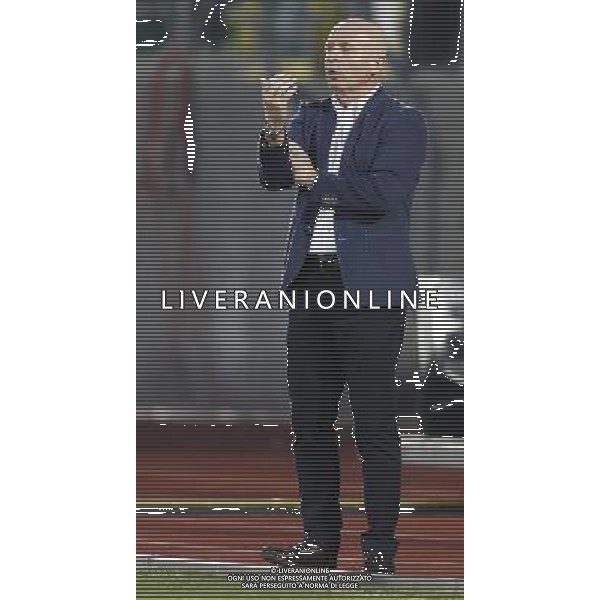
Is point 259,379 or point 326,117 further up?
point 326,117

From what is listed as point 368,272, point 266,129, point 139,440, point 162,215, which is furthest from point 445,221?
point 139,440

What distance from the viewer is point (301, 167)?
226 inches

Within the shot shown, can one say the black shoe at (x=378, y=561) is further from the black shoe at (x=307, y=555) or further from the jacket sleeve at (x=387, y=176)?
the jacket sleeve at (x=387, y=176)

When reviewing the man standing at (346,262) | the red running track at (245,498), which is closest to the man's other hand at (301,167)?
the man standing at (346,262)

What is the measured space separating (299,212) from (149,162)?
0.73 meters

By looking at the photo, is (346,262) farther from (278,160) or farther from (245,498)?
(245,498)

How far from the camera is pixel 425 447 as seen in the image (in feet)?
18.8

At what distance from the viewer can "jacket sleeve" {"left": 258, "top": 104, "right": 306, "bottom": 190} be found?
573cm

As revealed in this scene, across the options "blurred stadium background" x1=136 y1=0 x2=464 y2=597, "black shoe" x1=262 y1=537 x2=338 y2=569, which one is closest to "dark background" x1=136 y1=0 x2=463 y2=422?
"blurred stadium background" x1=136 y1=0 x2=464 y2=597

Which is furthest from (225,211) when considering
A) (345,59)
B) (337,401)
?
(337,401)

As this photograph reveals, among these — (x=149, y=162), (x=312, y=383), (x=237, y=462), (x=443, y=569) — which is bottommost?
(x=443, y=569)

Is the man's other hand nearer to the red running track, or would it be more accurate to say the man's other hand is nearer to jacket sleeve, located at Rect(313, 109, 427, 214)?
jacket sleeve, located at Rect(313, 109, 427, 214)

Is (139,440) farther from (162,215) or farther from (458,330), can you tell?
(458,330)

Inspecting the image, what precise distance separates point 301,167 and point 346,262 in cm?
49
